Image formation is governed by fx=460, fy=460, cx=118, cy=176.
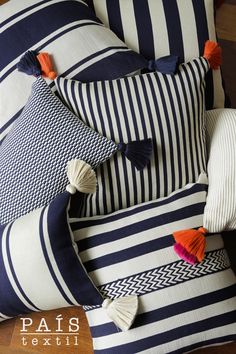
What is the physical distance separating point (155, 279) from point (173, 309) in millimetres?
62

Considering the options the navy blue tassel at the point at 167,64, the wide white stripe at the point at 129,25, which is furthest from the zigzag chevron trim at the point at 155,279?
the wide white stripe at the point at 129,25

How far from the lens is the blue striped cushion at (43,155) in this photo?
868 mm

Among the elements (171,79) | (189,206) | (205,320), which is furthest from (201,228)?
(171,79)

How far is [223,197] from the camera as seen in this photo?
890mm

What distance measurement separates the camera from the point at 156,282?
842 mm

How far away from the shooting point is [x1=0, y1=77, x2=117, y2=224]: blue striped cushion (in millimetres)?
868

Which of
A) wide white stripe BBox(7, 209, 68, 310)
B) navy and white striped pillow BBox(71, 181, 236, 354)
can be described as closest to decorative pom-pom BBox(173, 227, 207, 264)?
navy and white striped pillow BBox(71, 181, 236, 354)

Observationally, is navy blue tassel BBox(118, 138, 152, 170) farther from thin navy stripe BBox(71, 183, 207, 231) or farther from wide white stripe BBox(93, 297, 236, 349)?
wide white stripe BBox(93, 297, 236, 349)

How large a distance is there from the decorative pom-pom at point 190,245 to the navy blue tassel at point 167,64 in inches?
12.7

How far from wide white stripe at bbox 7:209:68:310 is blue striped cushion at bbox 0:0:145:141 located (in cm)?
24

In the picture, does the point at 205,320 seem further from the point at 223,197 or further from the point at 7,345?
the point at 7,345

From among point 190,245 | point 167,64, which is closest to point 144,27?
point 167,64

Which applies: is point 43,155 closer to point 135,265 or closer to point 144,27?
point 135,265

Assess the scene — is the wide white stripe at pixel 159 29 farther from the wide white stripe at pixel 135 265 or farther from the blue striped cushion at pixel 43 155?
the wide white stripe at pixel 135 265
